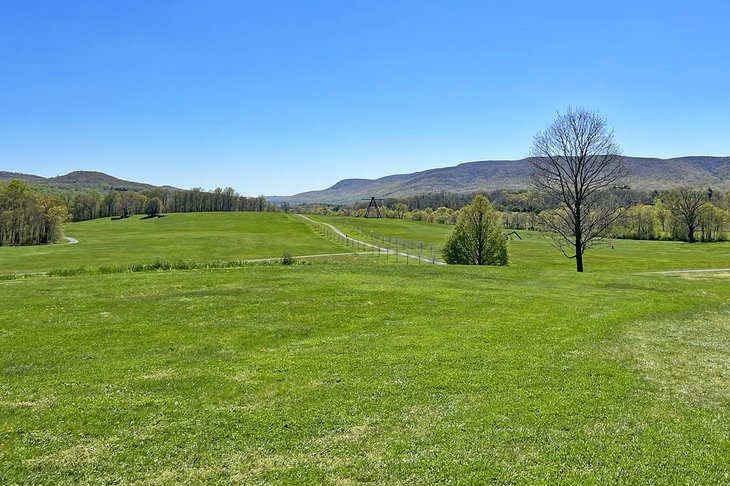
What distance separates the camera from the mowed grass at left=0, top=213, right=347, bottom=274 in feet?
216

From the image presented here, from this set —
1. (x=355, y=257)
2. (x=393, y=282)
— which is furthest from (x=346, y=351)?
(x=355, y=257)

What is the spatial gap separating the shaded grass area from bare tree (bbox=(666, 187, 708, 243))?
110849mm

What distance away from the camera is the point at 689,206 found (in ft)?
352

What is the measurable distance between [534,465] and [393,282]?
698 inches

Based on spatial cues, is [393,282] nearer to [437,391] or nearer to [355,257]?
[437,391]

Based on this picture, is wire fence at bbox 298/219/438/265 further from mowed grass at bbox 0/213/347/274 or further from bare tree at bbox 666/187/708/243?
bare tree at bbox 666/187/708/243

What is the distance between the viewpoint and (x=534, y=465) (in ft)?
21.6

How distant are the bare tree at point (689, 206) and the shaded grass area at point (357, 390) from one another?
110849 mm

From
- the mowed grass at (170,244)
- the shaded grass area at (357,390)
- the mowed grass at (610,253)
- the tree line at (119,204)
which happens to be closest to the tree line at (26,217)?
the mowed grass at (170,244)

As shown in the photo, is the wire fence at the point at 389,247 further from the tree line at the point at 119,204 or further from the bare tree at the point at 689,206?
the tree line at the point at 119,204

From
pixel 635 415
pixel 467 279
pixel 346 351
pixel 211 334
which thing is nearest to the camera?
pixel 635 415

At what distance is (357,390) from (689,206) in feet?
421

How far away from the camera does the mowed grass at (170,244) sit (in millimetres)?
65875

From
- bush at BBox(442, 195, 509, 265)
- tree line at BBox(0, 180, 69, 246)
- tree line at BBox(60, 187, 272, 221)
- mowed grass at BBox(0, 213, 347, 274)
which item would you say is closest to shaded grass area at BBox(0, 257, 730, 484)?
bush at BBox(442, 195, 509, 265)
